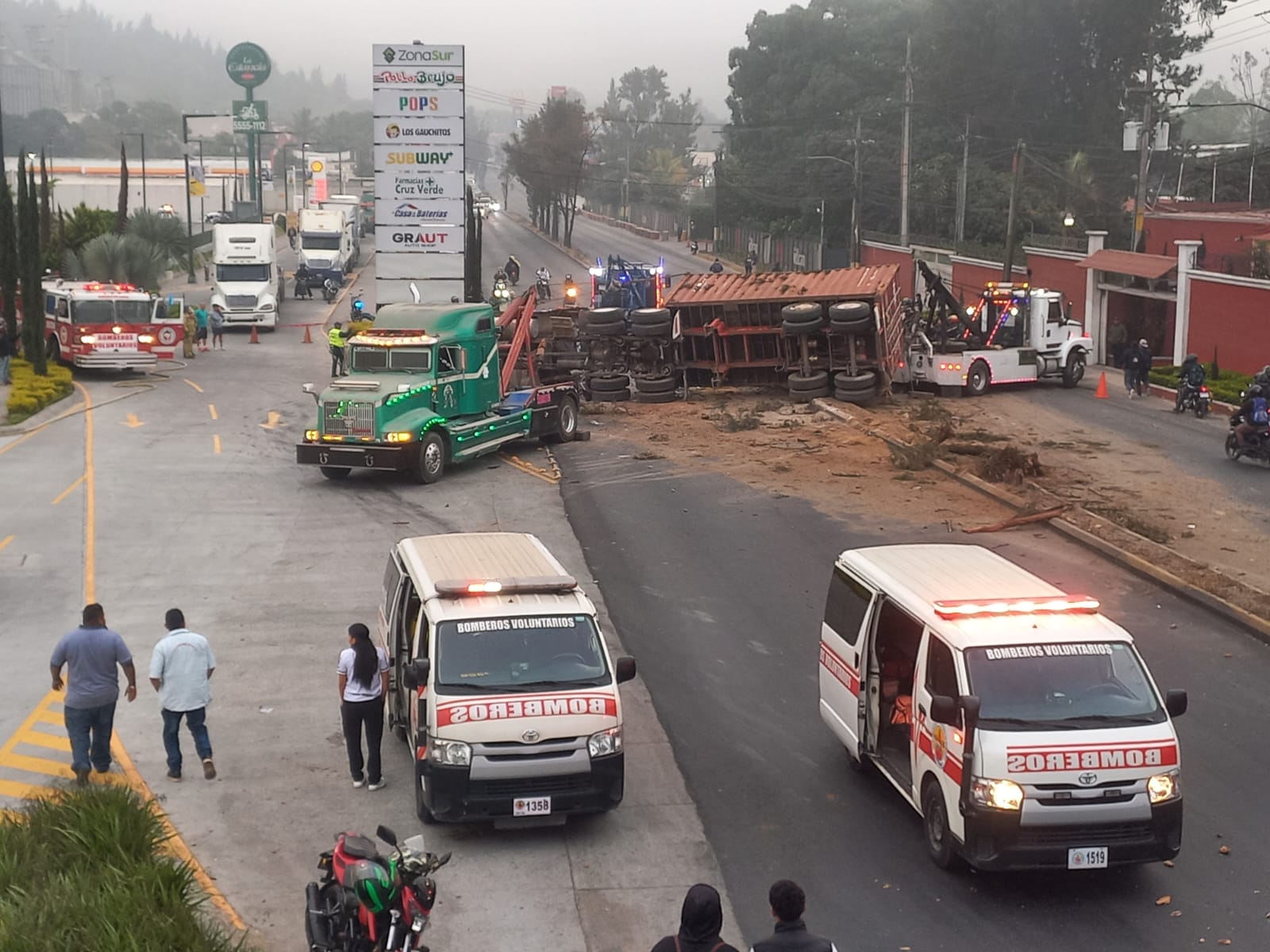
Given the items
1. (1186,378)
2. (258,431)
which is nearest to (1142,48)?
(1186,378)

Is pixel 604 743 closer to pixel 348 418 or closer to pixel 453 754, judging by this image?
pixel 453 754

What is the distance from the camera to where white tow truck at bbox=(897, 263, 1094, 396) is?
38969 mm

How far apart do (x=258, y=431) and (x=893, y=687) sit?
77.7ft

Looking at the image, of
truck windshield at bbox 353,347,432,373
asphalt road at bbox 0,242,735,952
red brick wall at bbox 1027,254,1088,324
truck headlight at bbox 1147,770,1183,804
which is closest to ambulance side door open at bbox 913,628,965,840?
truck headlight at bbox 1147,770,1183,804

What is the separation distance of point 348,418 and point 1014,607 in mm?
17777

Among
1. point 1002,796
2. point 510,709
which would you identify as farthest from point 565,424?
point 1002,796

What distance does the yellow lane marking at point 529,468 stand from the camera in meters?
28.3

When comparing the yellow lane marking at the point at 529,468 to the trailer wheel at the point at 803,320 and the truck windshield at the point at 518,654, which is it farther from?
the truck windshield at the point at 518,654

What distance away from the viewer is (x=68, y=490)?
26.2m

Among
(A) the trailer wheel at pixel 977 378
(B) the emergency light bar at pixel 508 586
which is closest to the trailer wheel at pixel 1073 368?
(A) the trailer wheel at pixel 977 378

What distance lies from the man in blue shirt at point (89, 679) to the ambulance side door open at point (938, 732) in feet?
21.6

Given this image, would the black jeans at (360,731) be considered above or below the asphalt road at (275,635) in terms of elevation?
above

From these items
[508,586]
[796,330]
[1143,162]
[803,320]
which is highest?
[1143,162]

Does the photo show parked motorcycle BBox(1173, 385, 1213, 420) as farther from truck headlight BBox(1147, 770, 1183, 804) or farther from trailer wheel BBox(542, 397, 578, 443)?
truck headlight BBox(1147, 770, 1183, 804)
